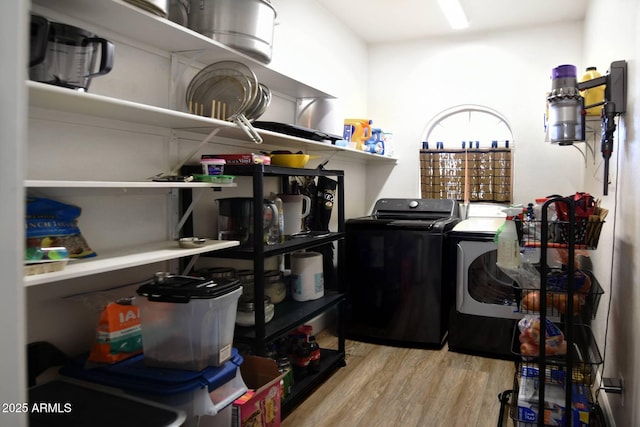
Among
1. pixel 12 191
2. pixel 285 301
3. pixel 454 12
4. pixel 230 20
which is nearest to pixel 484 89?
pixel 454 12

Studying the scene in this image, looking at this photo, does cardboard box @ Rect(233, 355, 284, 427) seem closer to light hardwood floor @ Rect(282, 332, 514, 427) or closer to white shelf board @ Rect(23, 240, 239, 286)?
light hardwood floor @ Rect(282, 332, 514, 427)

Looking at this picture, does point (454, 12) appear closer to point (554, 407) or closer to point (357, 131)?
point (357, 131)

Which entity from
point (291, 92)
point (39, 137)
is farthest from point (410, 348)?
point (39, 137)

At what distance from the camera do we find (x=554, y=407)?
6.41ft

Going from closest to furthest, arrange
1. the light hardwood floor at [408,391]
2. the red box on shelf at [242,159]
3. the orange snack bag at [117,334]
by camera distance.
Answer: the orange snack bag at [117,334], the red box on shelf at [242,159], the light hardwood floor at [408,391]

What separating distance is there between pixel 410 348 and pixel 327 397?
100 cm

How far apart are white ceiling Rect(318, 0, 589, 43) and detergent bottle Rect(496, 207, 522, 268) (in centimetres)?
210

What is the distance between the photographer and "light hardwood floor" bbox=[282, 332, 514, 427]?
2.26m

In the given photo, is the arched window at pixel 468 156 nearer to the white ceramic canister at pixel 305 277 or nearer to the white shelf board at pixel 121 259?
the white ceramic canister at pixel 305 277

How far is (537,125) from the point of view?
151 inches

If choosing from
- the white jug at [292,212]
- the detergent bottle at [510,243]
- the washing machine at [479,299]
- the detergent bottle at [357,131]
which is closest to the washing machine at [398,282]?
the washing machine at [479,299]

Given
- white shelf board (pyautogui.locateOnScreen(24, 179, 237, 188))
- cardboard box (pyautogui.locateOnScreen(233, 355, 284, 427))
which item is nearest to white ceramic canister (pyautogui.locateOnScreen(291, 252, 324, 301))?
cardboard box (pyautogui.locateOnScreen(233, 355, 284, 427))

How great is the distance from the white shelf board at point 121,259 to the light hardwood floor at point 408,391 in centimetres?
106

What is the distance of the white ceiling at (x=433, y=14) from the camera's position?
11.3ft
